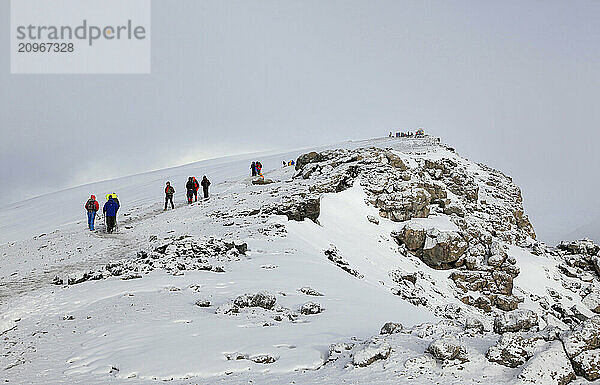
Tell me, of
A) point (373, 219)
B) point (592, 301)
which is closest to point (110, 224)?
point (373, 219)

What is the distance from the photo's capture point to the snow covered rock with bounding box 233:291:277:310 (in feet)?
29.9

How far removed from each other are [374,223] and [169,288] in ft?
42.5

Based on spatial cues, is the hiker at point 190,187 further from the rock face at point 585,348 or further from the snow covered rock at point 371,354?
the rock face at point 585,348

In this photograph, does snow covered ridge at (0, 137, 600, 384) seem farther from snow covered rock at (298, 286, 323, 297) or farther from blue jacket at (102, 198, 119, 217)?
blue jacket at (102, 198, 119, 217)

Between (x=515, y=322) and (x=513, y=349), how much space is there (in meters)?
1.21

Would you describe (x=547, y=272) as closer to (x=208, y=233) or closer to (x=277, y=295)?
(x=208, y=233)

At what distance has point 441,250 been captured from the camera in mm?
20938

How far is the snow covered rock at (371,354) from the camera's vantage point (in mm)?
5794

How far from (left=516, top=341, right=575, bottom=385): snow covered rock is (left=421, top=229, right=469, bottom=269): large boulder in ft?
52.0

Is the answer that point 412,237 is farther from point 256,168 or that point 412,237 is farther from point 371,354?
point 256,168

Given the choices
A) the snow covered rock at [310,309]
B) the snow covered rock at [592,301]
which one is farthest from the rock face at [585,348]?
the snow covered rock at [592,301]

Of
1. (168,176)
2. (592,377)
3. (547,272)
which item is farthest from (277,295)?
(168,176)

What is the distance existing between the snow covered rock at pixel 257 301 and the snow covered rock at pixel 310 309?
624 mm

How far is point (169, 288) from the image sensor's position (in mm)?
10375
